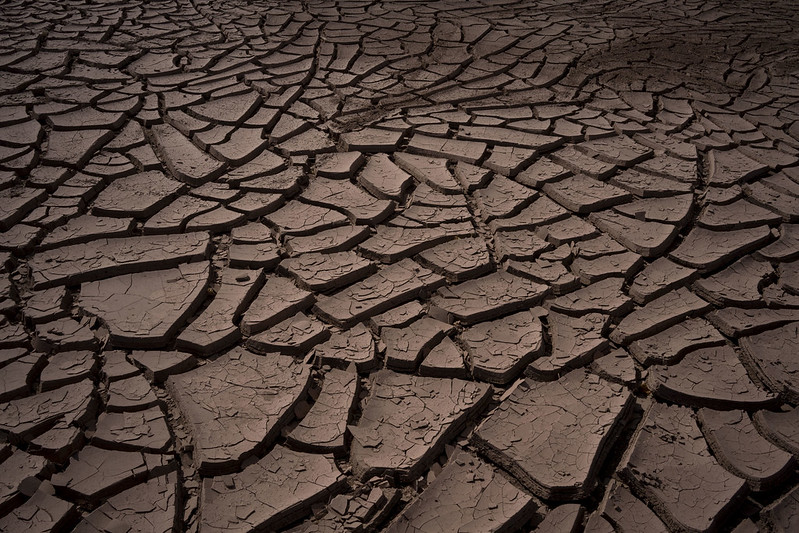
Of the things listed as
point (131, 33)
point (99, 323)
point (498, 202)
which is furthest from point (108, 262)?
point (131, 33)

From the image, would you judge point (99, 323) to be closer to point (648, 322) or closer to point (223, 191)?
point (223, 191)

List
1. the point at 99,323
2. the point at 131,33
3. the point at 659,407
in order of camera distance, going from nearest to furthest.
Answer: the point at 659,407 → the point at 99,323 → the point at 131,33

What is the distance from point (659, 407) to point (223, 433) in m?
1.28

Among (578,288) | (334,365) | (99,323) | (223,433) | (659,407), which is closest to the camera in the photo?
(223,433)

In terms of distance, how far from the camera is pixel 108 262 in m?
2.51

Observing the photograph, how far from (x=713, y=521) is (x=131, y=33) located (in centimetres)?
459

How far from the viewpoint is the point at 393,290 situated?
94.3 inches

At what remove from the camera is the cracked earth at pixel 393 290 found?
5.66ft

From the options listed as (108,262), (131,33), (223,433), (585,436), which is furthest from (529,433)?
(131,33)

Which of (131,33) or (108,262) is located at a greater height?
(131,33)

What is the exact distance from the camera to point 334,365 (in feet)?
6.89

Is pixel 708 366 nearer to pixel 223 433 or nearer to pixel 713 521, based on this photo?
pixel 713 521

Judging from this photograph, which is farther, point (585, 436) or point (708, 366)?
A: point (708, 366)

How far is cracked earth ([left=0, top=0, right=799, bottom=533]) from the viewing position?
173 centimetres
